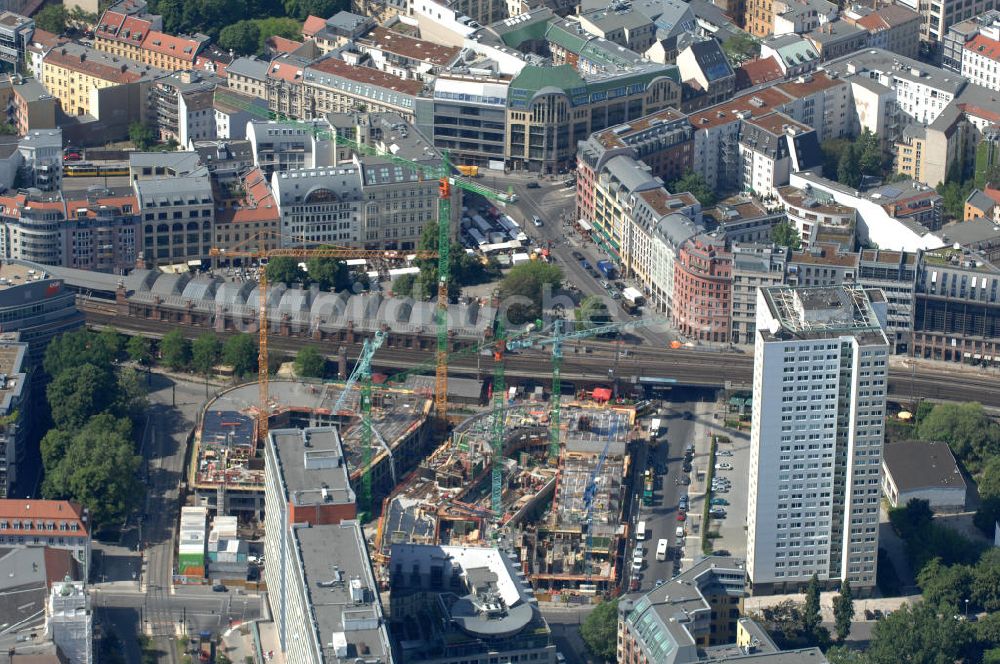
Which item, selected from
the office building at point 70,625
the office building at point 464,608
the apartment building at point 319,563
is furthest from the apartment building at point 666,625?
the office building at point 70,625

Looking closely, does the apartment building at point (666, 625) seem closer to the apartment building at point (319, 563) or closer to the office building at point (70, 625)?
the apartment building at point (319, 563)

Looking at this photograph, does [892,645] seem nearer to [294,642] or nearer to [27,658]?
[294,642]

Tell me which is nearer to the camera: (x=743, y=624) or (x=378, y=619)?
(x=378, y=619)


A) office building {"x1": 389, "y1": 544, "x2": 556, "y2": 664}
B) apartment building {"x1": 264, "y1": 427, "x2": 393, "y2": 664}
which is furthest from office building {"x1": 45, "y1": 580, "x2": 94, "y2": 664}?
office building {"x1": 389, "y1": 544, "x2": 556, "y2": 664}

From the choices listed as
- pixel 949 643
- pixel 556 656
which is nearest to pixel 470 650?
pixel 556 656

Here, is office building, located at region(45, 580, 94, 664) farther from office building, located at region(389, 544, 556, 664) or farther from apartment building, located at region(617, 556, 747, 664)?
apartment building, located at region(617, 556, 747, 664)

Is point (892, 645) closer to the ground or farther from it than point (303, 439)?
closer to the ground
